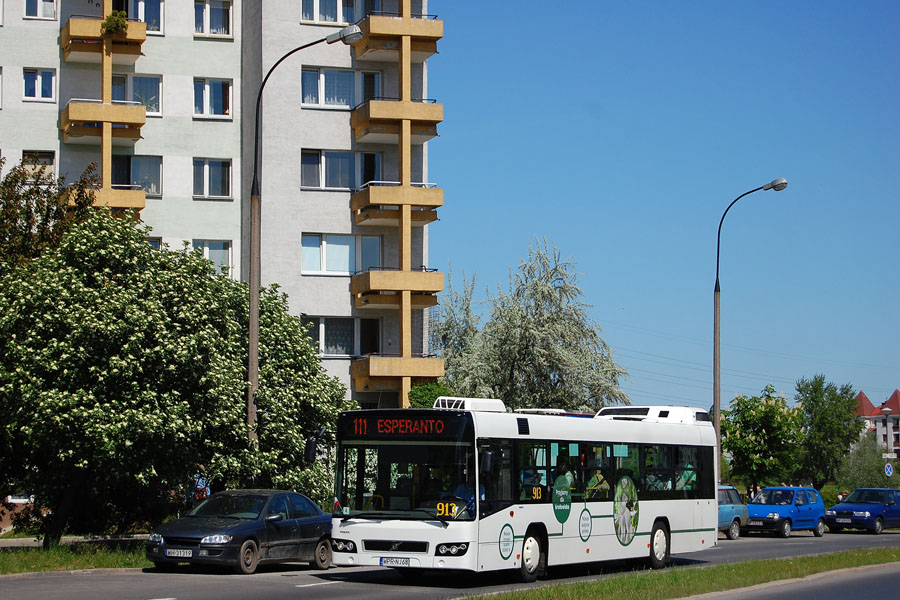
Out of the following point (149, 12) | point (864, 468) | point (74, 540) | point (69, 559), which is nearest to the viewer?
point (69, 559)

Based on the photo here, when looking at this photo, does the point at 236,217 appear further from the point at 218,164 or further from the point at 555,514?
the point at 555,514

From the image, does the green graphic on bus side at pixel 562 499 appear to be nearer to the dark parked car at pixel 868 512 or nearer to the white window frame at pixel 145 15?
the dark parked car at pixel 868 512

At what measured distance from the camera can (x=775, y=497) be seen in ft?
134

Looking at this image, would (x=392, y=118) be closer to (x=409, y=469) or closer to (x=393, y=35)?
(x=393, y=35)

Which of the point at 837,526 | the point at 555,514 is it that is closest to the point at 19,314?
the point at 555,514

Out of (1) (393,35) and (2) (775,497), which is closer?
(2) (775,497)

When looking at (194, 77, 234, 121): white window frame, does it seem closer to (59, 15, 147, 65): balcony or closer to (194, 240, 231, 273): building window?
(59, 15, 147, 65): balcony

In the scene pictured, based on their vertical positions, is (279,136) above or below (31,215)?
above

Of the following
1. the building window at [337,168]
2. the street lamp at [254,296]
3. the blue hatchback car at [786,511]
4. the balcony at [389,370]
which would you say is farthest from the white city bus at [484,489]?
the building window at [337,168]

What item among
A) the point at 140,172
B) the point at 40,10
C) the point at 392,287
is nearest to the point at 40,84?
the point at 40,10

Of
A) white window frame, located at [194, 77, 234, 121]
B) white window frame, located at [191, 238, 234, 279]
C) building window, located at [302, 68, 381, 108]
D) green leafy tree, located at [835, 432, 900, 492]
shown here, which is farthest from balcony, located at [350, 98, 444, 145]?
green leafy tree, located at [835, 432, 900, 492]

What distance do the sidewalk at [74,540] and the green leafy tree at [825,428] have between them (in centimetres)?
10830

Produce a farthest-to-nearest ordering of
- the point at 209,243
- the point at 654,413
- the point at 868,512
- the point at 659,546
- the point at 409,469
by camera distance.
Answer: the point at 209,243 < the point at 868,512 < the point at 654,413 < the point at 659,546 < the point at 409,469

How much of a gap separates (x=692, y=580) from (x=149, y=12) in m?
34.5
